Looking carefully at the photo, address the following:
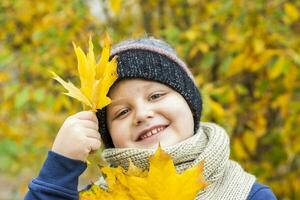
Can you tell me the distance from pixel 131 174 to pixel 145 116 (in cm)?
42

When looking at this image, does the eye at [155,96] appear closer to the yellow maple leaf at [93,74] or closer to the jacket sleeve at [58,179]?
the jacket sleeve at [58,179]

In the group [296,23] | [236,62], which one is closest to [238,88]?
[236,62]

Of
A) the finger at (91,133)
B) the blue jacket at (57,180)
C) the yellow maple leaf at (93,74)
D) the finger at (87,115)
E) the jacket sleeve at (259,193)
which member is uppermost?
the yellow maple leaf at (93,74)

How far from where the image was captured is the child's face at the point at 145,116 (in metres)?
1.54

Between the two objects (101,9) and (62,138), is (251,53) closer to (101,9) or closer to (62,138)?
(101,9)

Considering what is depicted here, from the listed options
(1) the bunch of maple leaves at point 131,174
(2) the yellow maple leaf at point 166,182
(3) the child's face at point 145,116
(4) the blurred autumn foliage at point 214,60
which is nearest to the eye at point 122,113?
(3) the child's face at point 145,116

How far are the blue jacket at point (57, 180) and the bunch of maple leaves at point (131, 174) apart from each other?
0.34 feet

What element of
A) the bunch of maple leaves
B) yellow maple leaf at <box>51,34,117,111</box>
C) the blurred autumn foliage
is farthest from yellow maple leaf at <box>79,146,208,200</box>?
the blurred autumn foliage

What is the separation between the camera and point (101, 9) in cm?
332

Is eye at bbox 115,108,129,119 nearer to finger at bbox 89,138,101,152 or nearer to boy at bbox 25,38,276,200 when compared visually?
boy at bbox 25,38,276,200

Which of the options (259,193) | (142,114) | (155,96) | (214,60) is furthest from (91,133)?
(214,60)

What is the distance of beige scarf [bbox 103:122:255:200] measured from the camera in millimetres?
1496

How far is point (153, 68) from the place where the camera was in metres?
1.67

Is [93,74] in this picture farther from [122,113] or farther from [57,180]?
[122,113]
